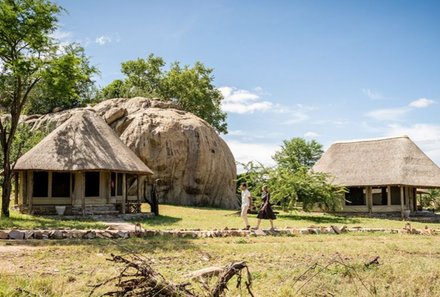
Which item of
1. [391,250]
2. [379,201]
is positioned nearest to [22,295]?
[391,250]

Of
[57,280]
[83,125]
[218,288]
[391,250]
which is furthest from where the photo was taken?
[83,125]

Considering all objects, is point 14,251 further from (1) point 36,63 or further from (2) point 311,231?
(1) point 36,63

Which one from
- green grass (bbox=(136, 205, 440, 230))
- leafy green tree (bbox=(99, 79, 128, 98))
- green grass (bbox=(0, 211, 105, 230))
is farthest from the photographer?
leafy green tree (bbox=(99, 79, 128, 98))

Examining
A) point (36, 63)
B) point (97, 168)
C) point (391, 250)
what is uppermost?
point (36, 63)

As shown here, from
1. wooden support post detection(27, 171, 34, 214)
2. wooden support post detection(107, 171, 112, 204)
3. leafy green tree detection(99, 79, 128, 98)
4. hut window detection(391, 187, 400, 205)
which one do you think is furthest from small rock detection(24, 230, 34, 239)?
leafy green tree detection(99, 79, 128, 98)

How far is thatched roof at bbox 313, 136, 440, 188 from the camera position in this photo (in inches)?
1189

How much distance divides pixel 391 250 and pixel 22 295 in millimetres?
9794

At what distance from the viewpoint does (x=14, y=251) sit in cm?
1099

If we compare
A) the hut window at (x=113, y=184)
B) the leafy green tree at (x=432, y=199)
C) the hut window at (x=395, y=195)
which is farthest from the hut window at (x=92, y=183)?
the leafy green tree at (x=432, y=199)

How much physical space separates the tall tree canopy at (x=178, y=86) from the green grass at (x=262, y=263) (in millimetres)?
Answer: 41034

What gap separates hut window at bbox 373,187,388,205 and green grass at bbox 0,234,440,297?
19.2 m

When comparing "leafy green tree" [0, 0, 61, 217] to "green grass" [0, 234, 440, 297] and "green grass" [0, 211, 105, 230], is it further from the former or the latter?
"green grass" [0, 234, 440, 297]

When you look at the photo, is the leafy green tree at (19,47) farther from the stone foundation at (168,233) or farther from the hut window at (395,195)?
the hut window at (395,195)

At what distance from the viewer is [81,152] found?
919 inches
